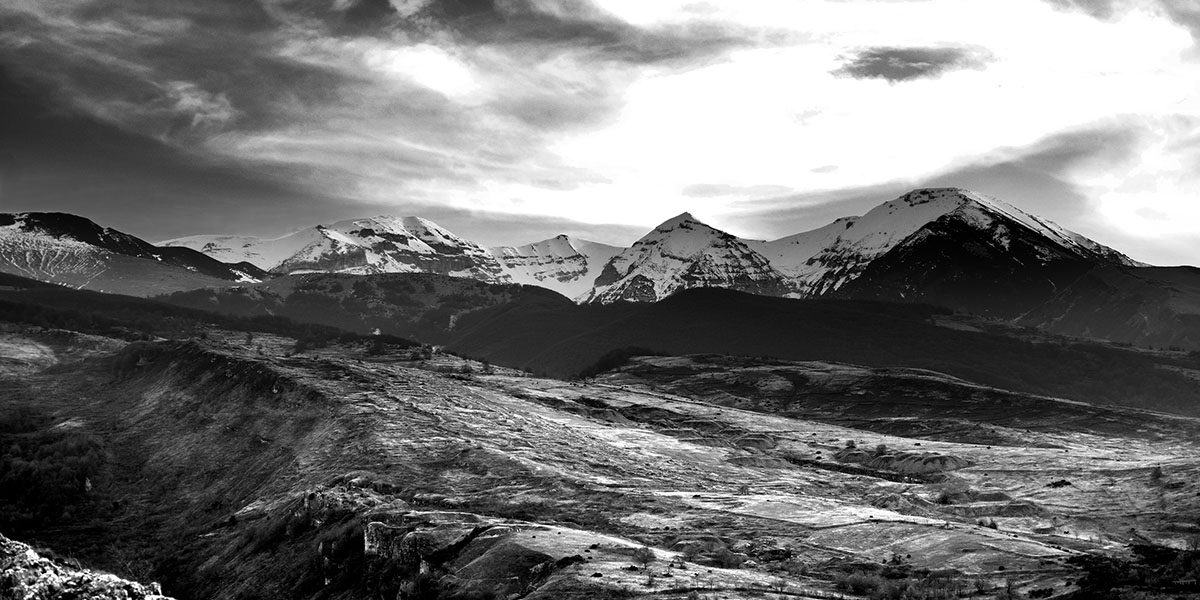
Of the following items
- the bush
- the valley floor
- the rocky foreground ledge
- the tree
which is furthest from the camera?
the bush

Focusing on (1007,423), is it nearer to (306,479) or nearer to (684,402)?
(684,402)

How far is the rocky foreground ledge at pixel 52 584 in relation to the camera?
28312 millimetres

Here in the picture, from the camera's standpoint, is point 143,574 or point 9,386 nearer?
point 143,574

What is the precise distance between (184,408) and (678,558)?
85.3 m

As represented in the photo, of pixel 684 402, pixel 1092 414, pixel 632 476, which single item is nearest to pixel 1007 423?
pixel 1092 414

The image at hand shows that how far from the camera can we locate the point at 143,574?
62906 millimetres

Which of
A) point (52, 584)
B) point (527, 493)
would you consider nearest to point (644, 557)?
point (527, 493)

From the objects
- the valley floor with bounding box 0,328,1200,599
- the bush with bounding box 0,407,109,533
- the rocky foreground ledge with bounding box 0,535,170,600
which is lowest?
the bush with bounding box 0,407,109,533

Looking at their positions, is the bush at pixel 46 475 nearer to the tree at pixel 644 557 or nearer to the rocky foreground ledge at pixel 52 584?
the rocky foreground ledge at pixel 52 584

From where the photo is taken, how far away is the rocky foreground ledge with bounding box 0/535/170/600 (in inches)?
1115

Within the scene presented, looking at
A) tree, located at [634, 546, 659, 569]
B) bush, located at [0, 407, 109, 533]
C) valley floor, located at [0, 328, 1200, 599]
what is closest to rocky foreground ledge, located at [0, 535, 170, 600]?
valley floor, located at [0, 328, 1200, 599]

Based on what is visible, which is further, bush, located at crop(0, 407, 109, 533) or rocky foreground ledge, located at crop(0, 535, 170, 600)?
bush, located at crop(0, 407, 109, 533)

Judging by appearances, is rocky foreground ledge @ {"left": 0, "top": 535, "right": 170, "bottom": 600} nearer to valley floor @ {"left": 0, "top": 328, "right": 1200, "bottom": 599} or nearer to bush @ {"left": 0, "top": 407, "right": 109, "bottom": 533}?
valley floor @ {"left": 0, "top": 328, "right": 1200, "bottom": 599}

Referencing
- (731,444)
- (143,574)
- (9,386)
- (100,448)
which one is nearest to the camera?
(143,574)
